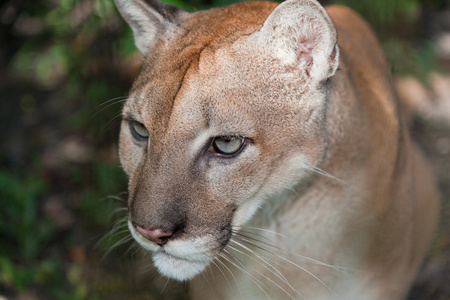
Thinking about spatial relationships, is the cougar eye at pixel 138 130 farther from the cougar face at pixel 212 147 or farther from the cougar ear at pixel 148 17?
the cougar ear at pixel 148 17

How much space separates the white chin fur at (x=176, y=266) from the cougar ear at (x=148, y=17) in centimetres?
109

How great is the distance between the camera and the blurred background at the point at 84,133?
3.66 meters

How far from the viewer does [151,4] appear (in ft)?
8.59

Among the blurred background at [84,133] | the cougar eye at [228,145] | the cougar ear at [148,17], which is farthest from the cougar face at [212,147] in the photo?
the blurred background at [84,133]

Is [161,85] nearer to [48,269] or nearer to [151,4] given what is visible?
[151,4]

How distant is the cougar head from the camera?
7.00 feet


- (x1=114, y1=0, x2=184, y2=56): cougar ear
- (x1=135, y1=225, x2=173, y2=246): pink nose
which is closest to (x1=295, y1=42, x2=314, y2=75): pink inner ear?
(x1=114, y1=0, x2=184, y2=56): cougar ear

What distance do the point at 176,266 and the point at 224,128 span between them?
0.63 meters

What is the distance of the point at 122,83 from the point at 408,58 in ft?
→ 8.61

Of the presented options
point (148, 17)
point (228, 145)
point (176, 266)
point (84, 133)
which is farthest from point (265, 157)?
point (84, 133)

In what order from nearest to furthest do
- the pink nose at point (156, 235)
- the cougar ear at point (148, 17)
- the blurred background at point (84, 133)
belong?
1. the pink nose at point (156, 235)
2. the cougar ear at point (148, 17)
3. the blurred background at point (84, 133)

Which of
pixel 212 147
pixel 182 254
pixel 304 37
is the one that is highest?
pixel 304 37

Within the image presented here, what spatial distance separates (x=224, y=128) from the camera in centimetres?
214

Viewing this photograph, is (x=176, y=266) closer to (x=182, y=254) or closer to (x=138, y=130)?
(x=182, y=254)
